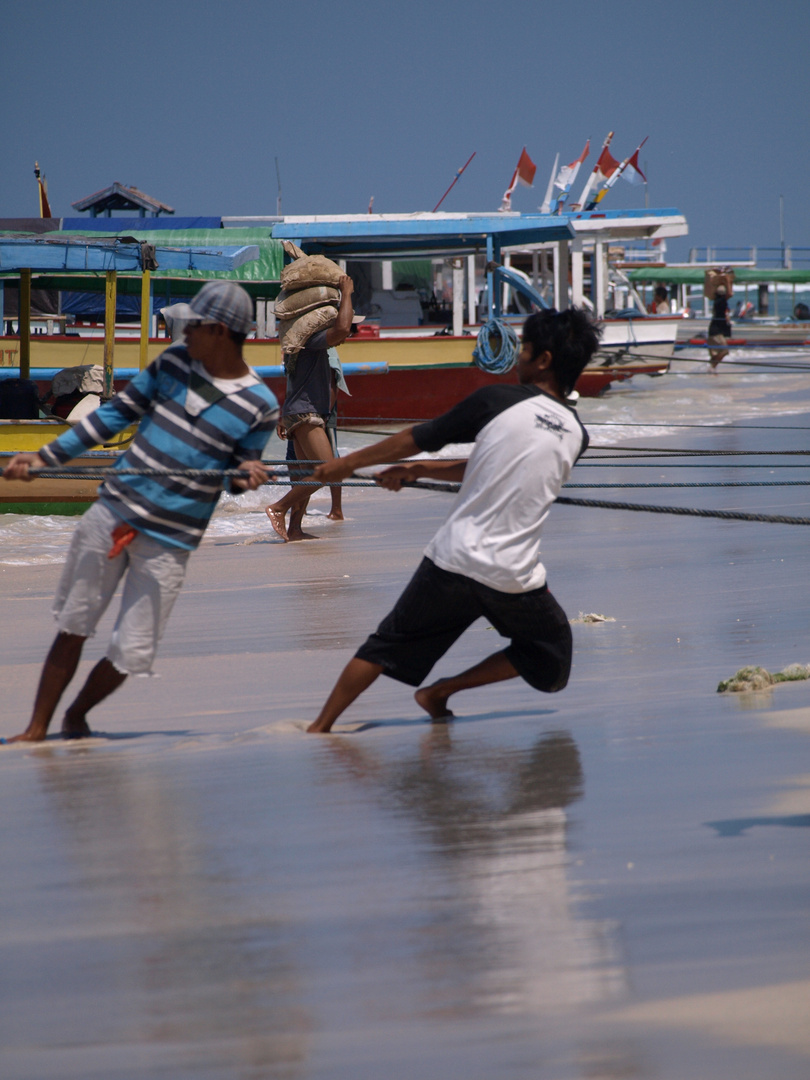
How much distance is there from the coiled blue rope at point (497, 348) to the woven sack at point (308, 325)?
3.03 metres

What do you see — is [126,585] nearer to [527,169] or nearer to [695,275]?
[527,169]

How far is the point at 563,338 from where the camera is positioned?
3.39 m

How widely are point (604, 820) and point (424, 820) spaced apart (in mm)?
422

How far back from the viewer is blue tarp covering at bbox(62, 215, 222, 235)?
754 inches

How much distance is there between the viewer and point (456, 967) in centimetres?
213

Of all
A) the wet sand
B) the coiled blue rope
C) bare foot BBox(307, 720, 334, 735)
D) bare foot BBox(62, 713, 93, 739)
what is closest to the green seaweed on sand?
the wet sand

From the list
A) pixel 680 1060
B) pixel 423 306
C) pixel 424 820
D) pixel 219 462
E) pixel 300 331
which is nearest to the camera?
pixel 680 1060

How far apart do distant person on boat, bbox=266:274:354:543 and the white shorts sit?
461cm

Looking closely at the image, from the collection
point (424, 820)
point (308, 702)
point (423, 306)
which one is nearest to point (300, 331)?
point (308, 702)

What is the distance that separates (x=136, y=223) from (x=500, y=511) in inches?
676

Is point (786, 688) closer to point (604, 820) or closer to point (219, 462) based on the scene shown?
point (604, 820)

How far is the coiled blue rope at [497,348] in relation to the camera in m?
5.01

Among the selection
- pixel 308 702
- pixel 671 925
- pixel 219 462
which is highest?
pixel 219 462

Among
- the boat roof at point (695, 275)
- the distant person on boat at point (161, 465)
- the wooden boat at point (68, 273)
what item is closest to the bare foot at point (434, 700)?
the distant person on boat at point (161, 465)
